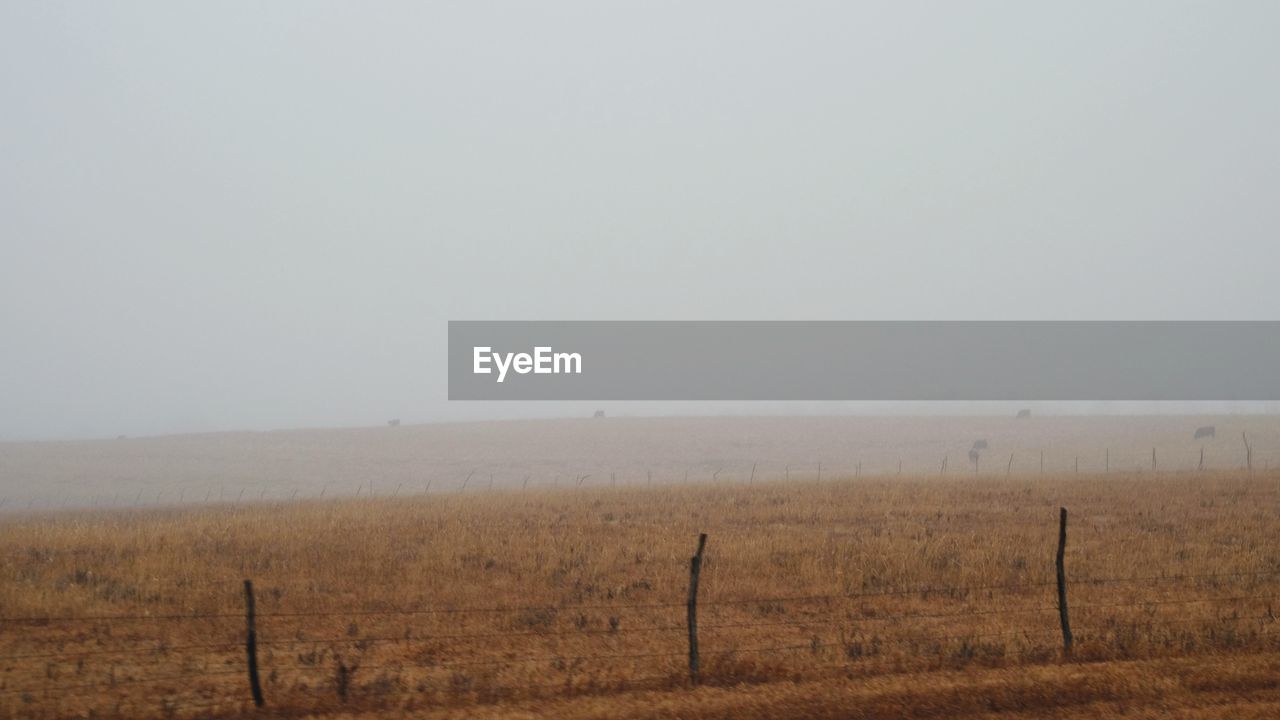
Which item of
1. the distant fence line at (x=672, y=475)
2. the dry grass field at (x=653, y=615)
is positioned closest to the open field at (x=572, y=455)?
the distant fence line at (x=672, y=475)

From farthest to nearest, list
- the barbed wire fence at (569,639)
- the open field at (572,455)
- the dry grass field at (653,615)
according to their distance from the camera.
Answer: the open field at (572,455), the barbed wire fence at (569,639), the dry grass field at (653,615)

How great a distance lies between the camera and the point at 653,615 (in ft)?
47.8

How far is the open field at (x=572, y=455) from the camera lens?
60531 millimetres

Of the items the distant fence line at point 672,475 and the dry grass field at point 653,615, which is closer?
the dry grass field at point 653,615

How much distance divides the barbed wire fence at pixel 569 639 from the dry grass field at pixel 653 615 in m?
0.06

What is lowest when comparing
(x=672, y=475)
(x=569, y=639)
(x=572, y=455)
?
(x=672, y=475)

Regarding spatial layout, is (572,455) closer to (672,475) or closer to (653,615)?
(672,475)

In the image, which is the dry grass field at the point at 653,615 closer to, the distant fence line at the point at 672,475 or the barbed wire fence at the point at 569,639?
the barbed wire fence at the point at 569,639

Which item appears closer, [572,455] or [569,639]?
[569,639]

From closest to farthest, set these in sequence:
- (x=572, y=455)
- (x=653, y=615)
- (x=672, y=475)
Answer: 1. (x=653, y=615)
2. (x=672, y=475)
3. (x=572, y=455)

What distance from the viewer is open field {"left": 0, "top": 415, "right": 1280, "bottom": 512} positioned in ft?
199

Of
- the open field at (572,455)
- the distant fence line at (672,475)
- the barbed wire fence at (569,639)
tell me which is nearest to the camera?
the barbed wire fence at (569,639)

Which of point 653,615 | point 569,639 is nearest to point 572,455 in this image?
point 653,615

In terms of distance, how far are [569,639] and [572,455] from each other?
69.0 meters
